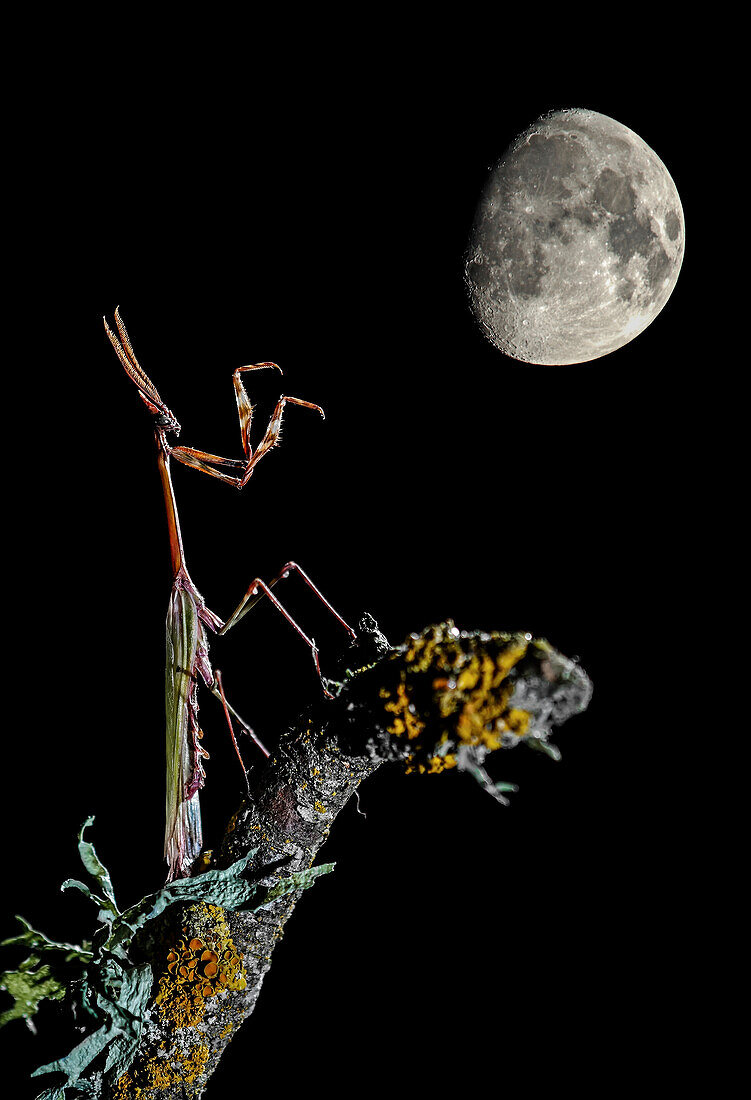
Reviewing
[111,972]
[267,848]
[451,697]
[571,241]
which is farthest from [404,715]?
[571,241]

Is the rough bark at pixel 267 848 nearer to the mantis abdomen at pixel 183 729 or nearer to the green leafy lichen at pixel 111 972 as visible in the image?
the green leafy lichen at pixel 111 972

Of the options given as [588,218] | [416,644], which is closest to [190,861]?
[416,644]

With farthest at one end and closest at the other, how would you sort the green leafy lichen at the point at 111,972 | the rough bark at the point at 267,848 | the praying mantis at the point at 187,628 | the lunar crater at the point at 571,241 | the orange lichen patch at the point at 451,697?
the lunar crater at the point at 571,241
the praying mantis at the point at 187,628
the green leafy lichen at the point at 111,972
the rough bark at the point at 267,848
the orange lichen patch at the point at 451,697

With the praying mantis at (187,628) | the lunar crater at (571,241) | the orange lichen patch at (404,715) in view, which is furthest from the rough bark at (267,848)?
the lunar crater at (571,241)

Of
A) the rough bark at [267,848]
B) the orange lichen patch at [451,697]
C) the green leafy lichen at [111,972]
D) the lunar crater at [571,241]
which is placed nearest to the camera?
the orange lichen patch at [451,697]

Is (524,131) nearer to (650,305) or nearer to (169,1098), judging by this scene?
(650,305)

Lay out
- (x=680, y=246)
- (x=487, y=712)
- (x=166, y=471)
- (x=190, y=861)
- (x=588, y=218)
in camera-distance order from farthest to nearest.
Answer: (x=680, y=246) → (x=588, y=218) → (x=166, y=471) → (x=190, y=861) → (x=487, y=712)
